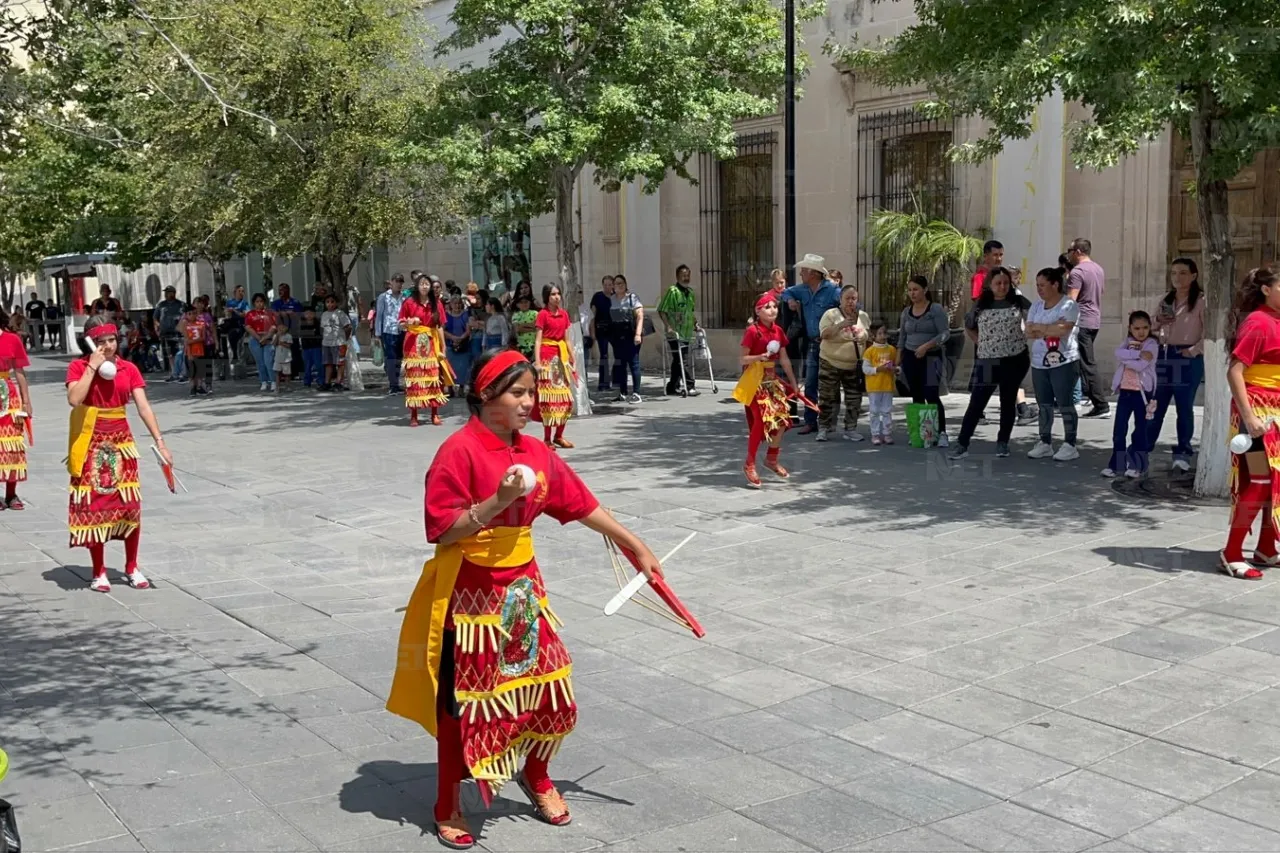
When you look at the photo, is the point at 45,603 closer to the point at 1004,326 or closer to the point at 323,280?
the point at 1004,326

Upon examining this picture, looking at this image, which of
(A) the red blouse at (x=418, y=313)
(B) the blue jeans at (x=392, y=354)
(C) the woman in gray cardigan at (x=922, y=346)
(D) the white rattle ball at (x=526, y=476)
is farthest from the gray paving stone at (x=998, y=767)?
(B) the blue jeans at (x=392, y=354)

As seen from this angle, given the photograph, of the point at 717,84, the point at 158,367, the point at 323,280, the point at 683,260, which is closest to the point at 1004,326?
the point at 717,84

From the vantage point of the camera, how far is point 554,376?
42.0 feet

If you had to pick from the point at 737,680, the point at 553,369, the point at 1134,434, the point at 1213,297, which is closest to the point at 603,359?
the point at 553,369

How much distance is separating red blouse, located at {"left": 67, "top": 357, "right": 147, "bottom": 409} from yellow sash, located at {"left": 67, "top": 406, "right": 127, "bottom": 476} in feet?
0.13

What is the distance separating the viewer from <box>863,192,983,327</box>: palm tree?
15953 millimetres

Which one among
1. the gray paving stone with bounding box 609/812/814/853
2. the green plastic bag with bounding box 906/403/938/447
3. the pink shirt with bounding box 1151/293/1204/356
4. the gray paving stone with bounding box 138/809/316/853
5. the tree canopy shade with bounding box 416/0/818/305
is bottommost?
the gray paving stone with bounding box 609/812/814/853

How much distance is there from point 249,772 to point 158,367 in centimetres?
2458

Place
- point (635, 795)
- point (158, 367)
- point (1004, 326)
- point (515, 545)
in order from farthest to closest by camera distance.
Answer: point (158, 367) → point (1004, 326) → point (635, 795) → point (515, 545)

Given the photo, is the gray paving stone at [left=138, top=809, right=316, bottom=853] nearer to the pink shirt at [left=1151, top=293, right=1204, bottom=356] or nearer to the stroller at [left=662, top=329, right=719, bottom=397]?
the pink shirt at [left=1151, top=293, right=1204, bottom=356]

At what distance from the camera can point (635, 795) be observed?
4.42 metres

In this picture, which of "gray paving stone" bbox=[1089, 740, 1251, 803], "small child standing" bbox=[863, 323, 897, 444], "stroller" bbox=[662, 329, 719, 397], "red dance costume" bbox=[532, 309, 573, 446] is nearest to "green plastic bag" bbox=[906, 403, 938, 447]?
"small child standing" bbox=[863, 323, 897, 444]

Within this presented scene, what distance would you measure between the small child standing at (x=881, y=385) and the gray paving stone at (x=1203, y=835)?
8253mm

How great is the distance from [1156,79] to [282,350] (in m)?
15.5
